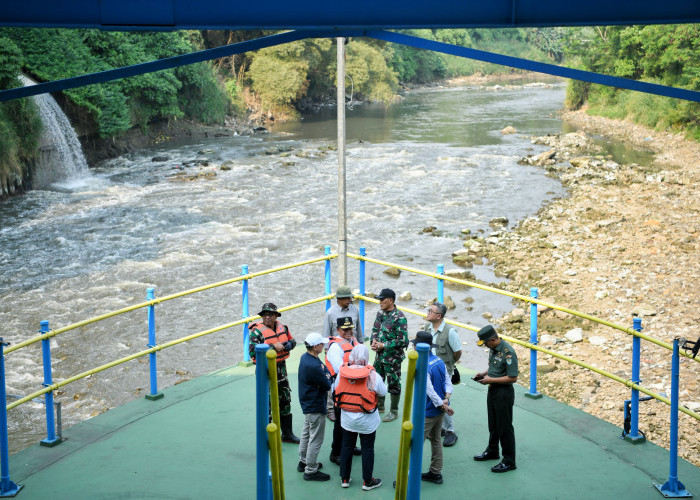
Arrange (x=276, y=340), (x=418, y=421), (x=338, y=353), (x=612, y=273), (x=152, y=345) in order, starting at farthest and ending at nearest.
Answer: (x=612, y=273)
(x=152, y=345)
(x=276, y=340)
(x=338, y=353)
(x=418, y=421)

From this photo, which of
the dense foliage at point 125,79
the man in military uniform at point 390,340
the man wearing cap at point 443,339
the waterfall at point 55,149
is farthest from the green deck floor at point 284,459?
the dense foliage at point 125,79

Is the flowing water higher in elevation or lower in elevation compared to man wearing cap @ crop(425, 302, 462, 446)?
lower

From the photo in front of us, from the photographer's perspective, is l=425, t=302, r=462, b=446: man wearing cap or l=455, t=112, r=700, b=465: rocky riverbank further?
l=455, t=112, r=700, b=465: rocky riverbank

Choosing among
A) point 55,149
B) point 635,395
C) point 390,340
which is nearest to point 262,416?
point 390,340

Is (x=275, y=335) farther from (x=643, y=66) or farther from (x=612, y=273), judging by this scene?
(x=643, y=66)

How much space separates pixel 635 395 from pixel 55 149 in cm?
2922

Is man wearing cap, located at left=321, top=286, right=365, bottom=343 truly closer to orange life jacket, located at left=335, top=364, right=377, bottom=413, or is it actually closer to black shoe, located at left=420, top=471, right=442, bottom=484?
orange life jacket, located at left=335, top=364, right=377, bottom=413

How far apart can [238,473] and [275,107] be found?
46182 mm

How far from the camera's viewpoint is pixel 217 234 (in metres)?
24.1

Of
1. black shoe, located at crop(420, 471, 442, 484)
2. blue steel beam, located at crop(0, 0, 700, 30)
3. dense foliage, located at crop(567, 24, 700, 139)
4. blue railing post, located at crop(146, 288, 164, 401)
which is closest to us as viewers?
blue steel beam, located at crop(0, 0, 700, 30)

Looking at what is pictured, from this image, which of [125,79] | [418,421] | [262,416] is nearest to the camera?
[262,416]

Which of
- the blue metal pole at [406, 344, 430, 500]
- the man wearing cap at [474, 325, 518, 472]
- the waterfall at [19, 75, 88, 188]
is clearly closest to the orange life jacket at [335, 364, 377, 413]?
the man wearing cap at [474, 325, 518, 472]

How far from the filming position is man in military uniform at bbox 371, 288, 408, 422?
761 centimetres

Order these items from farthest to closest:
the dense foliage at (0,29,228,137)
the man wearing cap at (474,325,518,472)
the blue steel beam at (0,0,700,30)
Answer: the dense foliage at (0,29,228,137) < the man wearing cap at (474,325,518,472) < the blue steel beam at (0,0,700,30)
